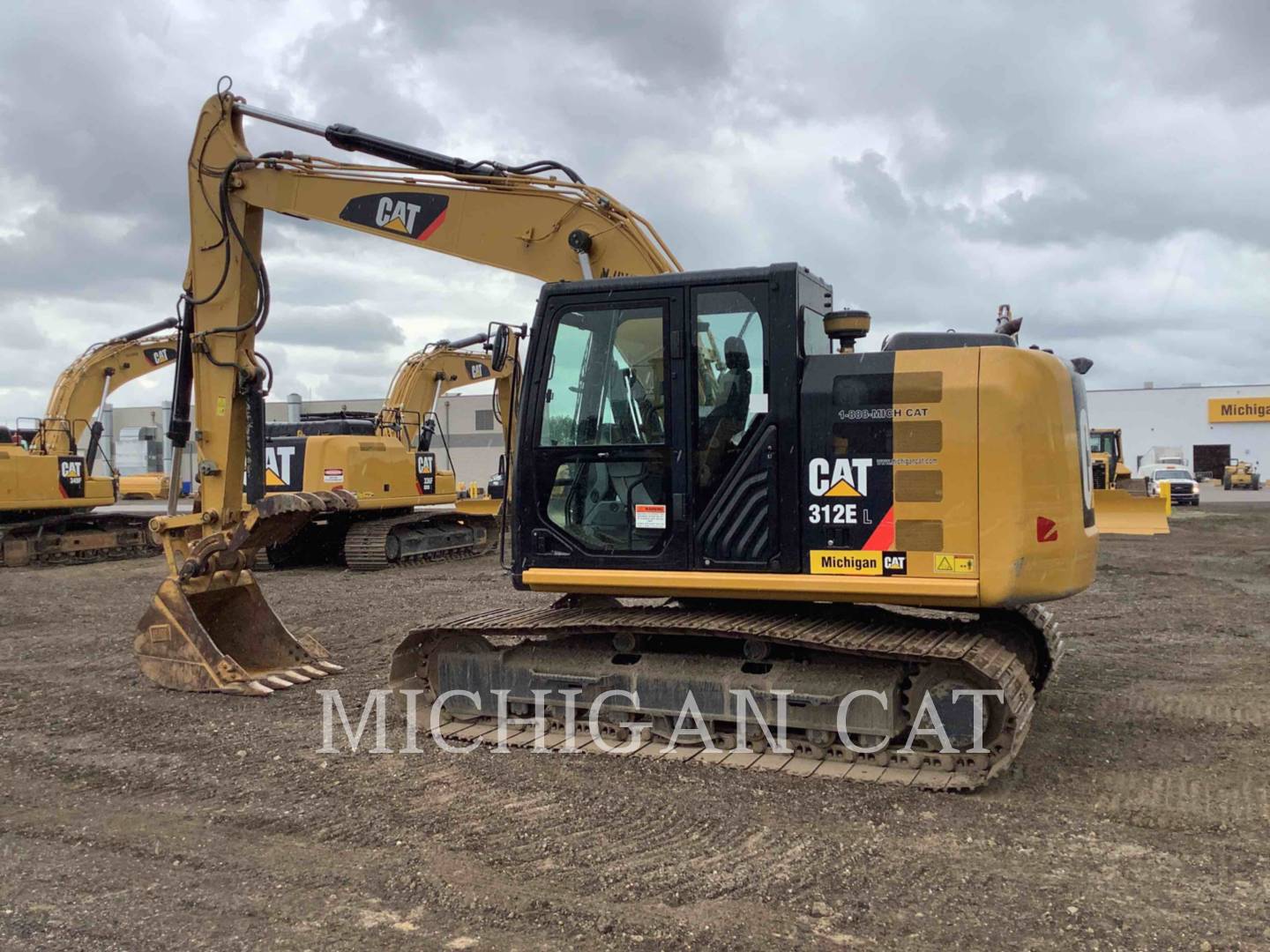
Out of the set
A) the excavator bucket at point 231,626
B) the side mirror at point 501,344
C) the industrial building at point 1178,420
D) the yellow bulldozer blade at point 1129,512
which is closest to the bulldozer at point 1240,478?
the industrial building at point 1178,420

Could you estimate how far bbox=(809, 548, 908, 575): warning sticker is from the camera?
5.65 m

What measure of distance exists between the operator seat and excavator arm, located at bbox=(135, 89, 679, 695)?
62.7 inches

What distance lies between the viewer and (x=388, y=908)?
4.09 metres

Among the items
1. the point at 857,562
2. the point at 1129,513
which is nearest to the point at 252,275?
the point at 857,562

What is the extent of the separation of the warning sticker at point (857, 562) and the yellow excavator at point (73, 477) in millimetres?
16702

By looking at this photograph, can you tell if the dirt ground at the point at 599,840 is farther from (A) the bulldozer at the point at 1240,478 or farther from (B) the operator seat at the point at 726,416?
(A) the bulldozer at the point at 1240,478

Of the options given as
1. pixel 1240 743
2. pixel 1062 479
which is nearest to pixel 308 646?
pixel 1062 479

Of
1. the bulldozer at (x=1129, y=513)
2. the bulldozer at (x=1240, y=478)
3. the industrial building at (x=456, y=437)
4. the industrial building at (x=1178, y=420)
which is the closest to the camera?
the bulldozer at (x=1129, y=513)

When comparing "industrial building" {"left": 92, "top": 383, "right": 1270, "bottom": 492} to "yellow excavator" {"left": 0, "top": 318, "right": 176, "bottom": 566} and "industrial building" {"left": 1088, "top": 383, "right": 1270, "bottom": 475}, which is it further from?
"yellow excavator" {"left": 0, "top": 318, "right": 176, "bottom": 566}

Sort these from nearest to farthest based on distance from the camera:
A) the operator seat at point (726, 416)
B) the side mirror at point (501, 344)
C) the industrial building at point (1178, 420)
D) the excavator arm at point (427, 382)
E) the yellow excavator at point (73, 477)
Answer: the operator seat at point (726, 416) < the side mirror at point (501, 344) < the yellow excavator at point (73, 477) < the excavator arm at point (427, 382) < the industrial building at point (1178, 420)

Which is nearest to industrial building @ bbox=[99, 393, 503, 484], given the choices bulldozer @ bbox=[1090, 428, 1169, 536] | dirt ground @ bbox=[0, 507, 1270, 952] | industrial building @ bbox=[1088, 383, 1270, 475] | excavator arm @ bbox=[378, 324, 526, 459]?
excavator arm @ bbox=[378, 324, 526, 459]

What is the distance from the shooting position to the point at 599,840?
4797 millimetres

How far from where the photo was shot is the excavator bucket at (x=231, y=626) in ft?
25.6

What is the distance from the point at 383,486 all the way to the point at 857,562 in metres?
12.6
